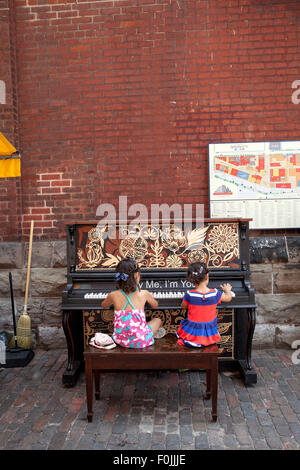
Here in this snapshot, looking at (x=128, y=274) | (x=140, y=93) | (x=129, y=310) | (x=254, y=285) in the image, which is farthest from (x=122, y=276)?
(x=140, y=93)

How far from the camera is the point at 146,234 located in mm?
4047

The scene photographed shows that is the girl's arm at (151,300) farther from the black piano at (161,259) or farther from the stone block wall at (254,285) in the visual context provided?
the stone block wall at (254,285)

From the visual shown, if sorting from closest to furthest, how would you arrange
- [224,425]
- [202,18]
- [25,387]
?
[224,425] < [25,387] < [202,18]

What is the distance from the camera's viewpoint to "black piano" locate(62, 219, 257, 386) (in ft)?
12.7

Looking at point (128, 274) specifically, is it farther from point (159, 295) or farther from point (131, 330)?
point (159, 295)

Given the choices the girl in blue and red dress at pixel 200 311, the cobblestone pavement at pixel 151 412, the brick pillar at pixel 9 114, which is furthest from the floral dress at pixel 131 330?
the brick pillar at pixel 9 114

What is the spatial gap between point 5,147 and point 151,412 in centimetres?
313

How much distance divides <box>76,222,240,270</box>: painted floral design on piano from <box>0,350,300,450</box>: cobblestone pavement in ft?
4.25

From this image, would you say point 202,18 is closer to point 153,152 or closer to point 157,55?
point 157,55

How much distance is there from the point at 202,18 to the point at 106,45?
1.37 metres

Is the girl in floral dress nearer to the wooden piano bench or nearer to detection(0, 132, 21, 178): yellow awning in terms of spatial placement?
the wooden piano bench

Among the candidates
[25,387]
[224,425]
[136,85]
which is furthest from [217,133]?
[25,387]

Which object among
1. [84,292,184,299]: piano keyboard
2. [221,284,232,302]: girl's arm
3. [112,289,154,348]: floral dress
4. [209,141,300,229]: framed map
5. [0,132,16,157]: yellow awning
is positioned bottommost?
[112,289,154,348]: floral dress

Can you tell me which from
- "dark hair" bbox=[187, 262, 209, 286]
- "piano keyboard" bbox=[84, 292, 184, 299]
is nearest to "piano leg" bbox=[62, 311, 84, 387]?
"piano keyboard" bbox=[84, 292, 184, 299]
